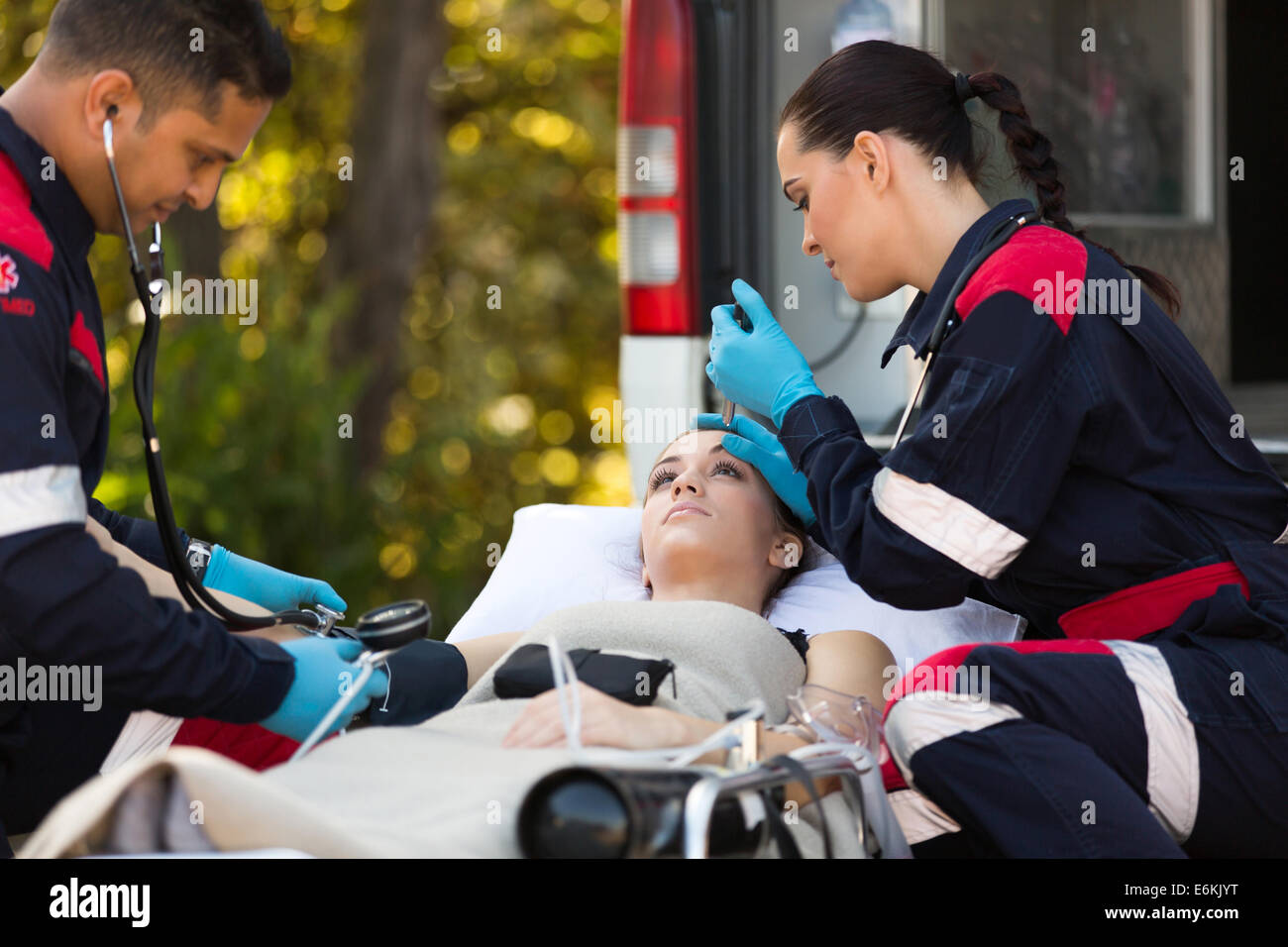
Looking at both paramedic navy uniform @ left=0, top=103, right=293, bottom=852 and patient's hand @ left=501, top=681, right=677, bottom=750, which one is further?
patient's hand @ left=501, top=681, right=677, bottom=750

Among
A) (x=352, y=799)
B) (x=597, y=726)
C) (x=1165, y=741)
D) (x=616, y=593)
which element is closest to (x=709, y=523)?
(x=616, y=593)

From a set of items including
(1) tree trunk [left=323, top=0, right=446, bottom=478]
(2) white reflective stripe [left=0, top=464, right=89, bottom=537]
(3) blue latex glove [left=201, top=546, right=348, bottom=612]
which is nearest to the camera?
(2) white reflective stripe [left=0, top=464, right=89, bottom=537]

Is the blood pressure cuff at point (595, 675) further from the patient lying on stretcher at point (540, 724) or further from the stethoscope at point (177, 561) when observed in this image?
the stethoscope at point (177, 561)

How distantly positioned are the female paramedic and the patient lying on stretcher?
33cm

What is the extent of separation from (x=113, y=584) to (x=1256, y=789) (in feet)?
5.25

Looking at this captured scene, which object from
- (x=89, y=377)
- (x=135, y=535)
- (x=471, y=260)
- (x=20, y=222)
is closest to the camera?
(x=20, y=222)

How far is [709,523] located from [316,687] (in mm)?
1012

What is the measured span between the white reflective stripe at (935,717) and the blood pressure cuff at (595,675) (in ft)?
1.30

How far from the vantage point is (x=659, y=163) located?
13.1 feet

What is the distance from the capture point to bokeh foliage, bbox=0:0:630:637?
Answer: 26.0 ft

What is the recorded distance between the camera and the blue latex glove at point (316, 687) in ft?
6.82

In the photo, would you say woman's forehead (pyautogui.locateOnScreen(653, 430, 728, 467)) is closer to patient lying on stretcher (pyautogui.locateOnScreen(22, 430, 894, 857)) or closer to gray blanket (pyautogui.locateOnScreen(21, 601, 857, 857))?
patient lying on stretcher (pyautogui.locateOnScreen(22, 430, 894, 857))

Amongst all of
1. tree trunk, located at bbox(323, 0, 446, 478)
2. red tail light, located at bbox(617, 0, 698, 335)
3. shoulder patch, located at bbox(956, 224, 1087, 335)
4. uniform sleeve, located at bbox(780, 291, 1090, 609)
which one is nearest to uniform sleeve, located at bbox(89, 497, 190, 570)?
uniform sleeve, located at bbox(780, 291, 1090, 609)

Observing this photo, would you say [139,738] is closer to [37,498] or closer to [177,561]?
[177,561]
